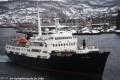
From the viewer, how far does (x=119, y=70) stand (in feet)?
92.2

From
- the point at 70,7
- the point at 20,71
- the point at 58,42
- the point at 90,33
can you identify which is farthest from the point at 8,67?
the point at 70,7

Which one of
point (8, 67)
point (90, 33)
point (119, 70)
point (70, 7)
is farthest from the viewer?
point (70, 7)

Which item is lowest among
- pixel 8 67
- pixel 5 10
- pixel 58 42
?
pixel 5 10

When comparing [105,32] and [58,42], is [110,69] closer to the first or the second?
[58,42]

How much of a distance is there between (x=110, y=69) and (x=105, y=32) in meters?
41.0

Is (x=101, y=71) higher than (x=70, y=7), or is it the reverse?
(x=101, y=71)

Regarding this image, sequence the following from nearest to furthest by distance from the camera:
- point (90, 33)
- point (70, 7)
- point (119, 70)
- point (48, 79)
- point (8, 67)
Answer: point (48, 79) → point (119, 70) → point (8, 67) → point (90, 33) → point (70, 7)

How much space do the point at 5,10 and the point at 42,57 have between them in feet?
396

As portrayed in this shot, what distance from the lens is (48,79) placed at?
26.0 meters

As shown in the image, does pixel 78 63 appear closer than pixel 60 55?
Yes

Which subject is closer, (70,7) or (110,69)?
(110,69)

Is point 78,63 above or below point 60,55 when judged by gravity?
below

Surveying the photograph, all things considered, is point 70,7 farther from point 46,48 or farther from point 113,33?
point 46,48

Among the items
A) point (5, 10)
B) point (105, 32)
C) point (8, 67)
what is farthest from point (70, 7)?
point (8, 67)
